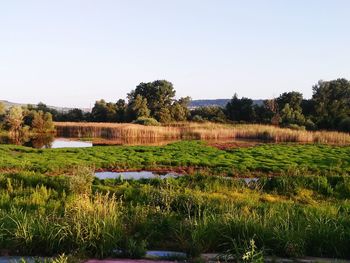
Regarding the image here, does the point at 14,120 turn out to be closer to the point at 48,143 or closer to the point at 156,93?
the point at 48,143

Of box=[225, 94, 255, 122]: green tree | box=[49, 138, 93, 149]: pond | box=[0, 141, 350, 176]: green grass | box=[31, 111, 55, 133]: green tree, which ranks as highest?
box=[225, 94, 255, 122]: green tree

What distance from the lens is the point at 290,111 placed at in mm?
61031

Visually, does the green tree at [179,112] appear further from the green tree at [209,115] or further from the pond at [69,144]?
the pond at [69,144]

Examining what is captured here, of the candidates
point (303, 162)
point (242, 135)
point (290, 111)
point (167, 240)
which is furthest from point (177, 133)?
point (167, 240)

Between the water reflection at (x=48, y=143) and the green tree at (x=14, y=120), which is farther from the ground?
the green tree at (x=14, y=120)

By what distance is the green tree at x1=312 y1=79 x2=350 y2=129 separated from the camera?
55188 mm

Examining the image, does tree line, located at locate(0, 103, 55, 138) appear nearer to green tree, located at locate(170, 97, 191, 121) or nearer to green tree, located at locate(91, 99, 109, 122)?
green tree, located at locate(91, 99, 109, 122)

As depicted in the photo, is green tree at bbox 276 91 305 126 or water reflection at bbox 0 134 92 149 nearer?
water reflection at bbox 0 134 92 149

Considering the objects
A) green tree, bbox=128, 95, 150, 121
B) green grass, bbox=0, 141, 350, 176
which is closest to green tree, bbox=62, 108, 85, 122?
green tree, bbox=128, 95, 150, 121

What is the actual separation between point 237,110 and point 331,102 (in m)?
14.5

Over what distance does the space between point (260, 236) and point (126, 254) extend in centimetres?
200

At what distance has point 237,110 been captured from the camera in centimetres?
7006

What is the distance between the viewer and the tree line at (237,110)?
196 feet

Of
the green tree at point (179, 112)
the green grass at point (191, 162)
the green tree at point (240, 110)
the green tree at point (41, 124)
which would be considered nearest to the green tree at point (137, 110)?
the green tree at point (179, 112)
